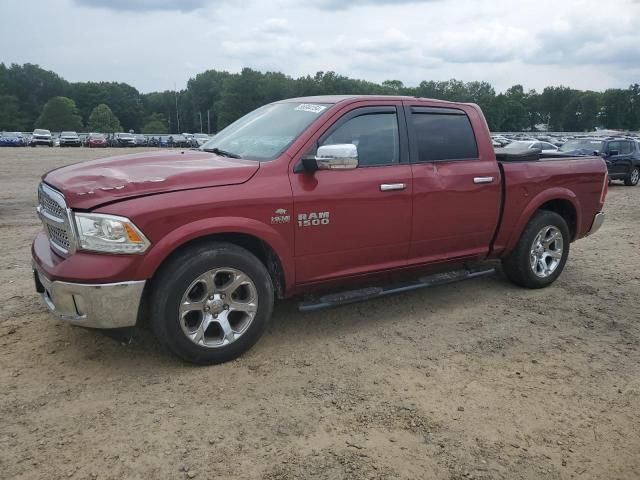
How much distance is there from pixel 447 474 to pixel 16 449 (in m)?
2.29

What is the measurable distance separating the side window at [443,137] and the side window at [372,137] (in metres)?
0.25

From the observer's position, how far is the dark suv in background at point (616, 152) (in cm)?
1861

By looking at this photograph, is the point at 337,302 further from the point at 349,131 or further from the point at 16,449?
the point at 16,449

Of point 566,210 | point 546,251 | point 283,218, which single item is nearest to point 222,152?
point 283,218

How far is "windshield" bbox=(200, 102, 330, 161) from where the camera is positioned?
430cm

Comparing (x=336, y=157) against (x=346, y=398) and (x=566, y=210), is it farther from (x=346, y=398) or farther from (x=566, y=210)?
(x=566, y=210)

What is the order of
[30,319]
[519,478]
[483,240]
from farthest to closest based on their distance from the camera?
[483,240] < [30,319] < [519,478]

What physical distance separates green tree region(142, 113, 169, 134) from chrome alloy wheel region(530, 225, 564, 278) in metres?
122

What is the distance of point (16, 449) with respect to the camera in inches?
114

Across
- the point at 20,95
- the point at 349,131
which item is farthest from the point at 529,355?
the point at 20,95

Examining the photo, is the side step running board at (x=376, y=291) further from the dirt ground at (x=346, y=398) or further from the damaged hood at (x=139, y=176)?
the damaged hood at (x=139, y=176)

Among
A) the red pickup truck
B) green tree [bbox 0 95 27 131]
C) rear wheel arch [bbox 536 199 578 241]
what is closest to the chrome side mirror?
the red pickup truck

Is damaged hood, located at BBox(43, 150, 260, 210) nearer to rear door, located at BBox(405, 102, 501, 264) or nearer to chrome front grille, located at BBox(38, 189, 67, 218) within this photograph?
chrome front grille, located at BBox(38, 189, 67, 218)

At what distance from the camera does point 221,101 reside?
11994 cm
